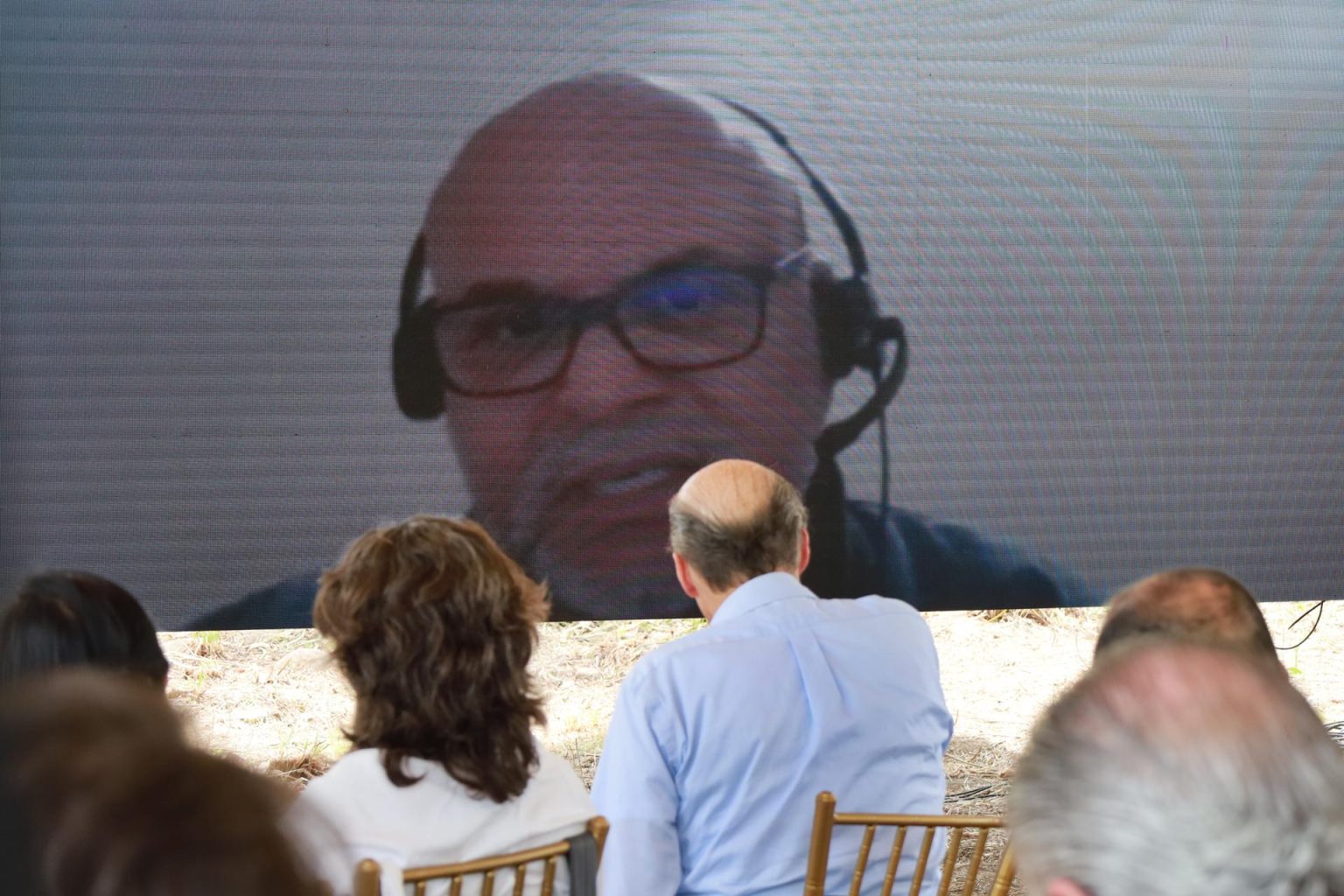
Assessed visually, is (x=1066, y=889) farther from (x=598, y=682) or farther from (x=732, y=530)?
(x=598, y=682)

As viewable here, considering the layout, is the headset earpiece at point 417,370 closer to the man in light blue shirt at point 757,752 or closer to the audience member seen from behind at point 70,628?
the man in light blue shirt at point 757,752

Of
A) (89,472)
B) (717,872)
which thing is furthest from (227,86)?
(717,872)

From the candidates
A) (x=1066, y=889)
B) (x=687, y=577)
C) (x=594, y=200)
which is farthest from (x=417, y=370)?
(x=1066, y=889)

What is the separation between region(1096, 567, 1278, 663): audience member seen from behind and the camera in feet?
5.64

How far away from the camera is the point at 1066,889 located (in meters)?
0.66

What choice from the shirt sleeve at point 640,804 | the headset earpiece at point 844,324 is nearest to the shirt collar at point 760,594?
the shirt sleeve at point 640,804

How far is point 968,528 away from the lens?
110 inches

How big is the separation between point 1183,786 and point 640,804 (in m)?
1.21

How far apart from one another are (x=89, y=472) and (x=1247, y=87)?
2.56 meters

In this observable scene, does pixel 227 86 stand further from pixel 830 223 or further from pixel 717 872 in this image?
pixel 717 872

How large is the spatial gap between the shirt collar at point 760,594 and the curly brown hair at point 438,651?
1.40 feet

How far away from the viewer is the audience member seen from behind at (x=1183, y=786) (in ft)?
2.03

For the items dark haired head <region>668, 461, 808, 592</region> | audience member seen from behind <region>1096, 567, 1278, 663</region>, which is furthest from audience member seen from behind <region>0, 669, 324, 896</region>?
dark haired head <region>668, 461, 808, 592</region>

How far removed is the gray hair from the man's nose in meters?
0.58
